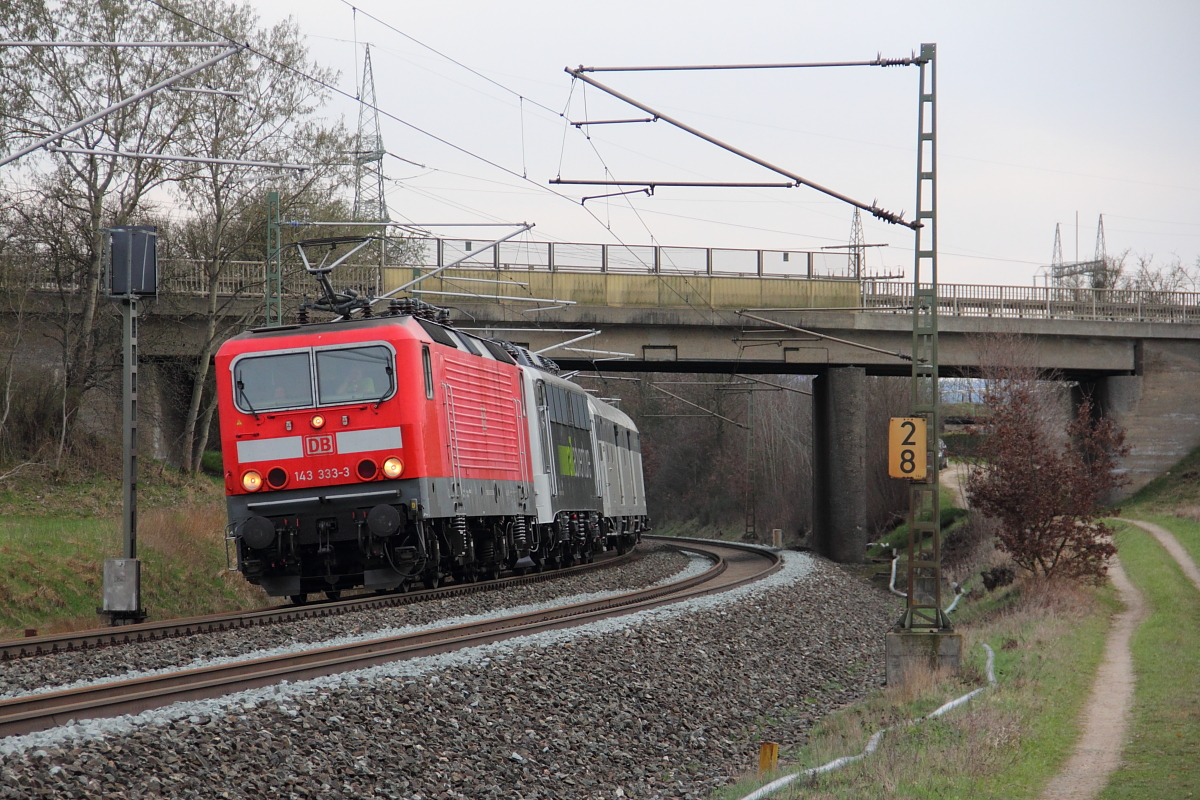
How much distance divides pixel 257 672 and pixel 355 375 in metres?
6.18

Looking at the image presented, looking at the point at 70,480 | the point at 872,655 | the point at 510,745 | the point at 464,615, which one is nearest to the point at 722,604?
the point at 872,655

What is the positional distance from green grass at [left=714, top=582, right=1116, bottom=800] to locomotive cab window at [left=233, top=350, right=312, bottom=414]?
7842 millimetres

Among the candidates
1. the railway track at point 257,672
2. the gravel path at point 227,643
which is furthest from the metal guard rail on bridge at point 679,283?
the railway track at point 257,672

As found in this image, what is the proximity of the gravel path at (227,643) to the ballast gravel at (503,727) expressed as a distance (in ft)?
7.55

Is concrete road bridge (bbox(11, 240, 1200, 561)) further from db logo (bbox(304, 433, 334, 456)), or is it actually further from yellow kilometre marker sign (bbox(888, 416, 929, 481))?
yellow kilometre marker sign (bbox(888, 416, 929, 481))

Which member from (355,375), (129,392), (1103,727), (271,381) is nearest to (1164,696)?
(1103,727)

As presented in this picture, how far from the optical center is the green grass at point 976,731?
348 inches

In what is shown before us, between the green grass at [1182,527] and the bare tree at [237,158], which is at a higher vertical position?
the bare tree at [237,158]

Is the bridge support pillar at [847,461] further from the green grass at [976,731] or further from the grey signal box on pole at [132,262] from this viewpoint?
the grey signal box on pole at [132,262]

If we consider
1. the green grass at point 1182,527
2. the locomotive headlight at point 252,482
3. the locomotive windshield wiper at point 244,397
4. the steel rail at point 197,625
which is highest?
the locomotive windshield wiper at point 244,397

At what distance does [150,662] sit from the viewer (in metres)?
10.8

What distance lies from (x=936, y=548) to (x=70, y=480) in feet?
72.7

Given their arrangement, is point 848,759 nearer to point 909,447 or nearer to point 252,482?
point 909,447

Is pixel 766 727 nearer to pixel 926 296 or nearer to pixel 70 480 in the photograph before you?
pixel 926 296
